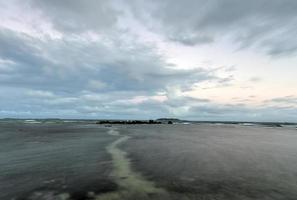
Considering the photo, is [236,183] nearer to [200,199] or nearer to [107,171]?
[200,199]

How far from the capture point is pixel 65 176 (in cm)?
1205

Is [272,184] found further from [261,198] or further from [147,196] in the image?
[147,196]

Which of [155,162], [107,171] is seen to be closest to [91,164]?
[107,171]

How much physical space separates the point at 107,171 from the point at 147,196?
467cm

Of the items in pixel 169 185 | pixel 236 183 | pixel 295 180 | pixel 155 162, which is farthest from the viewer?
pixel 155 162

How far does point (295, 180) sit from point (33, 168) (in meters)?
13.9

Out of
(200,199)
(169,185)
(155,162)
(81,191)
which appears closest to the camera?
(200,199)

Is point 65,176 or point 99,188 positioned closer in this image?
point 99,188

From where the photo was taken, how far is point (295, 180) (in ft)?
40.1

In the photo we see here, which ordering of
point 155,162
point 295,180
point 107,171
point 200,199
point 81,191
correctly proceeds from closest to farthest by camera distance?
point 200,199 → point 81,191 → point 295,180 → point 107,171 → point 155,162

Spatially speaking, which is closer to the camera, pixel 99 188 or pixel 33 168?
pixel 99 188

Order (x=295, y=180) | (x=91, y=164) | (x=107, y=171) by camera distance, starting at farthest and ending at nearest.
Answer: (x=91, y=164) → (x=107, y=171) → (x=295, y=180)

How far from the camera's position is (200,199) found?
8867 millimetres

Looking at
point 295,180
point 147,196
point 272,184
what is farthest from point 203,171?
point 147,196
